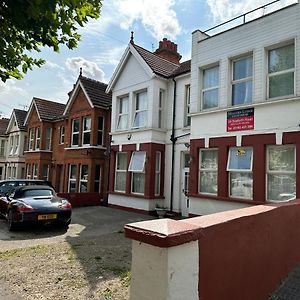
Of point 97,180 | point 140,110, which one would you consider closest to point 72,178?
point 97,180

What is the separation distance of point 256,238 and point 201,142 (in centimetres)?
847

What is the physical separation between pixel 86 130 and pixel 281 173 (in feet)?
41.8

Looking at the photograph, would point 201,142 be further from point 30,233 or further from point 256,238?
point 256,238

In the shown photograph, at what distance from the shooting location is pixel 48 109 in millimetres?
26109

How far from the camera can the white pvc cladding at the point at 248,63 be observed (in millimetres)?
9633

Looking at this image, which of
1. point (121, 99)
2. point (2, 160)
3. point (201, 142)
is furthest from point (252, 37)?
point (2, 160)

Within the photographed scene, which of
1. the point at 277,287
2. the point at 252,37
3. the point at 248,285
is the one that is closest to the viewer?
the point at 248,285

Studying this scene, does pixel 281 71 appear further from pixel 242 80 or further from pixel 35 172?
pixel 35 172

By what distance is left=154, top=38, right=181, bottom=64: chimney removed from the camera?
747 inches

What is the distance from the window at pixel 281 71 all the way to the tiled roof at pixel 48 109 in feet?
59.9

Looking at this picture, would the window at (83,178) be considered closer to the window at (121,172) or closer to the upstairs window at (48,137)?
the window at (121,172)

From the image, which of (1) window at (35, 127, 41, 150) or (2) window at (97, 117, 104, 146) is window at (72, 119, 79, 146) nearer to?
(2) window at (97, 117, 104, 146)

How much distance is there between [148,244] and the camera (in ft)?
7.69

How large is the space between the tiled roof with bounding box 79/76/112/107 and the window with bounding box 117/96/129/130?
232 centimetres
